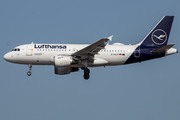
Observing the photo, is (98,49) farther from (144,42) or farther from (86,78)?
(144,42)

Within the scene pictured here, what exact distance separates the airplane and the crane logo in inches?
30.5

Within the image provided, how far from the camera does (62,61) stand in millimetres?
44000

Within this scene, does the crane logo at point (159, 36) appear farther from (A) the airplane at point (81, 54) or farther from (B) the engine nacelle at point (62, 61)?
(B) the engine nacelle at point (62, 61)

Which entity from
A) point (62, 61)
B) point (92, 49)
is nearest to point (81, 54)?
point (92, 49)

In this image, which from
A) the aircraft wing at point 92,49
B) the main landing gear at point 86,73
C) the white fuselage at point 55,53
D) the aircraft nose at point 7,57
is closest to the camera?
the aircraft wing at point 92,49

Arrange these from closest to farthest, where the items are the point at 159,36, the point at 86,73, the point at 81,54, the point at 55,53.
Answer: the point at 81,54 → the point at 55,53 → the point at 86,73 → the point at 159,36

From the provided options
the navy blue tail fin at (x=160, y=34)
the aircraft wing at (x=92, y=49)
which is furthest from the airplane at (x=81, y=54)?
the navy blue tail fin at (x=160, y=34)

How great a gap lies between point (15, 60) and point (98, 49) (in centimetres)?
1096

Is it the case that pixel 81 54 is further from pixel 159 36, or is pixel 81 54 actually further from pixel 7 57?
pixel 159 36

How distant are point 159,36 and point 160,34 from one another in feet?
1.15

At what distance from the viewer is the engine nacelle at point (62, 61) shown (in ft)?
144

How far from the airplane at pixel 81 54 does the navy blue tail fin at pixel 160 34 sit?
1.11 ft

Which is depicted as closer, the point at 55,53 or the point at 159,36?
the point at 55,53

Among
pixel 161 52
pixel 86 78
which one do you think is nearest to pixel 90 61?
pixel 86 78
